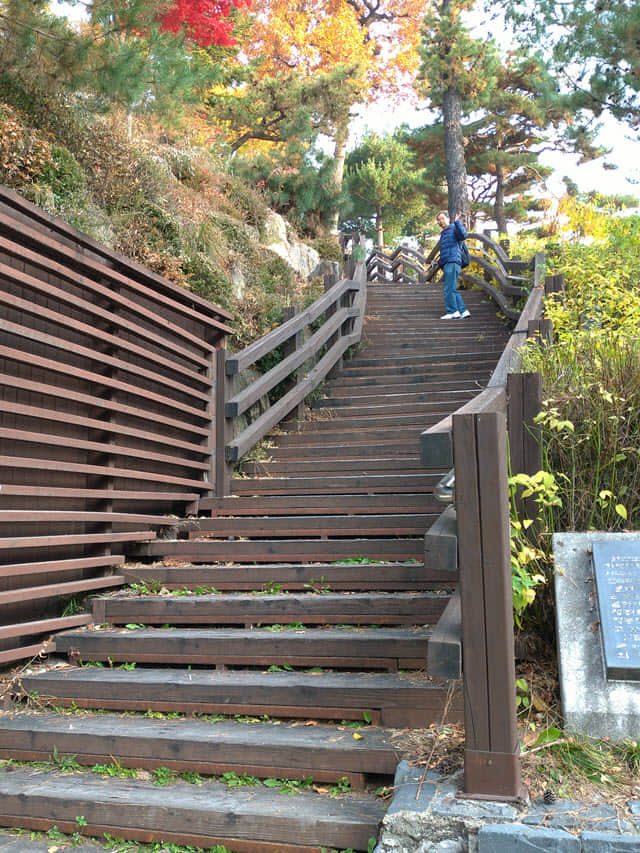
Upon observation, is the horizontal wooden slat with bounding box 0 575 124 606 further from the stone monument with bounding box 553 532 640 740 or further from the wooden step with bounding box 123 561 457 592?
the stone monument with bounding box 553 532 640 740

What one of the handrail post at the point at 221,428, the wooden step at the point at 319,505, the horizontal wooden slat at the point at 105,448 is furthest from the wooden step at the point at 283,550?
the handrail post at the point at 221,428

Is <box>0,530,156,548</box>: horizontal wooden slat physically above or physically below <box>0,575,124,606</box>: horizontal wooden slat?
above

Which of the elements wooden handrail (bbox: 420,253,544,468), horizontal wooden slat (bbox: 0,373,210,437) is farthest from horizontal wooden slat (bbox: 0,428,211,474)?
wooden handrail (bbox: 420,253,544,468)

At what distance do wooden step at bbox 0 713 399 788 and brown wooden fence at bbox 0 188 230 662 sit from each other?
57 centimetres

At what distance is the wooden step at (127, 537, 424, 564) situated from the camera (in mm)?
4617

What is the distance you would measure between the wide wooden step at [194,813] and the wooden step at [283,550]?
1.90 meters

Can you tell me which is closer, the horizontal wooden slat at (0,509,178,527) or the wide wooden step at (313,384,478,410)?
the horizontal wooden slat at (0,509,178,527)

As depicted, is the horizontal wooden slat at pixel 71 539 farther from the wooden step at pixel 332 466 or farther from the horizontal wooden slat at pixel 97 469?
the wooden step at pixel 332 466

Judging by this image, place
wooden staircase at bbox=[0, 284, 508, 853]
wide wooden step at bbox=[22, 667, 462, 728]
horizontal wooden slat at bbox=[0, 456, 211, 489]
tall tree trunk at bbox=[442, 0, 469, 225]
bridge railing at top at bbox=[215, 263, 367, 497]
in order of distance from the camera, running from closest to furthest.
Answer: wooden staircase at bbox=[0, 284, 508, 853] → wide wooden step at bbox=[22, 667, 462, 728] → horizontal wooden slat at bbox=[0, 456, 211, 489] → bridge railing at top at bbox=[215, 263, 367, 497] → tall tree trunk at bbox=[442, 0, 469, 225]

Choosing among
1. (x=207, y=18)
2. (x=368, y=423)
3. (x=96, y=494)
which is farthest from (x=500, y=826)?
(x=207, y=18)

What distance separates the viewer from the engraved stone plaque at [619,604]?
2.75m

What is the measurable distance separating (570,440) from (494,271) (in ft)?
27.2

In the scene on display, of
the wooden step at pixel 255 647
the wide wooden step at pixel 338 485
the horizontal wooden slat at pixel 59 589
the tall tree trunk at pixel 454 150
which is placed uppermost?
the tall tree trunk at pixel 454 150

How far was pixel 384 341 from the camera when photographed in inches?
409
